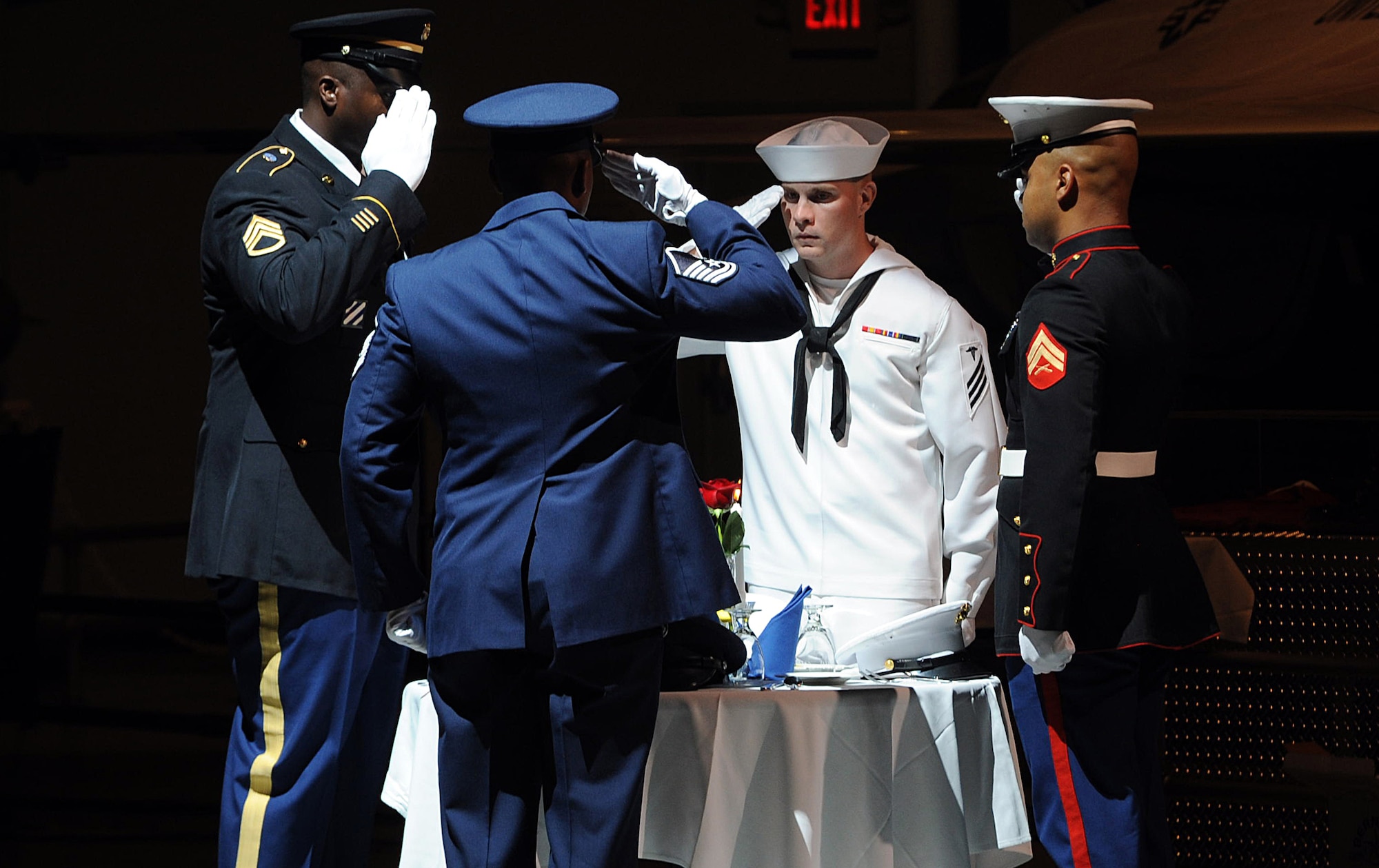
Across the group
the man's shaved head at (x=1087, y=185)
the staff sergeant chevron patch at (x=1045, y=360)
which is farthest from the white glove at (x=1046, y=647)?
the man's shaved head at (x=1087, y=185)

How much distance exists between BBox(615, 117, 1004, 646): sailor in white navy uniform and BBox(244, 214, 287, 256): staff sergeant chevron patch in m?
0.90

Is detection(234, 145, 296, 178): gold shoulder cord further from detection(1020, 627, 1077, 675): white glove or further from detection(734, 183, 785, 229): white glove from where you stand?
detection(1020, 627, 1077, 675): white glove

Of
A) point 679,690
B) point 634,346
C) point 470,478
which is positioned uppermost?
point 634,346

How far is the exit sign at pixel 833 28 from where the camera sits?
5145mm

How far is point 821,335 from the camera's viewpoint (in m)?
2.78

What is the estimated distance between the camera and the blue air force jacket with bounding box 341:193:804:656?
1973 millimetres

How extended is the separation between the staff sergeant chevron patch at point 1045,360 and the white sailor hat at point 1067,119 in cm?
35

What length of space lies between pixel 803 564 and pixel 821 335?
0.42 m

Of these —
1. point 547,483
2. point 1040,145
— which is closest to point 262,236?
point 547,483

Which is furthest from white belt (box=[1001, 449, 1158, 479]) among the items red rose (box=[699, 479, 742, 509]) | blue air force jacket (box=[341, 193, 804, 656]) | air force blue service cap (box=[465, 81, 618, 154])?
air force blue service cap (box=[465, 81, 618, 154])

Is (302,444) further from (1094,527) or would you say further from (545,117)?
(1094,527)

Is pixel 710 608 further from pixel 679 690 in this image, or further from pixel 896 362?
pixel 896 362

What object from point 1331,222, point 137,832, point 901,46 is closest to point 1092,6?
point 901,46

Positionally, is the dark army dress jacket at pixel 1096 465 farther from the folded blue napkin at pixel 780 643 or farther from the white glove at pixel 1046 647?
the folded blue napkin at pixel 780 643
